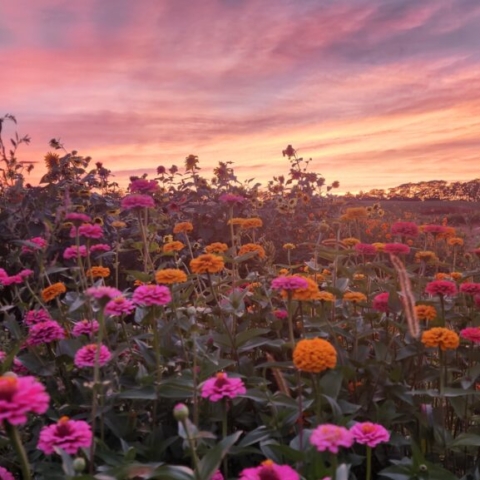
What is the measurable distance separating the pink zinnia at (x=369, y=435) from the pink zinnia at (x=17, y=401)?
0.74 metres

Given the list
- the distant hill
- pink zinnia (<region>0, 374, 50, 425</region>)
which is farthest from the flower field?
the distant hill

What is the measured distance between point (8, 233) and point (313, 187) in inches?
162

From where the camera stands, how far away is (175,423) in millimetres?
1997

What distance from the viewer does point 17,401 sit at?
1.03m

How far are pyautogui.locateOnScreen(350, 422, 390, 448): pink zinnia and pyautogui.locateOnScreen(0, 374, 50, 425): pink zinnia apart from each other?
2.44 feet

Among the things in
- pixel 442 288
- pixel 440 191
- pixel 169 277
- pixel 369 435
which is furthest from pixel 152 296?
pixel 440 191

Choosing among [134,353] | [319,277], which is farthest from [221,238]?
[134,353]

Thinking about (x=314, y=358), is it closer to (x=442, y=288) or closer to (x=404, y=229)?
(x=442, y=288)

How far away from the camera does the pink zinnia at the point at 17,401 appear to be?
3.33ft

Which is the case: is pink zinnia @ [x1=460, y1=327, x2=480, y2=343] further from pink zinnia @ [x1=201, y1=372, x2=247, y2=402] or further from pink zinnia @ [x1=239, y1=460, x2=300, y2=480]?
pink zinnia @ [x1=239, y1=460, x2=300, y2=480]

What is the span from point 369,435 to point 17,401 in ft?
2.65

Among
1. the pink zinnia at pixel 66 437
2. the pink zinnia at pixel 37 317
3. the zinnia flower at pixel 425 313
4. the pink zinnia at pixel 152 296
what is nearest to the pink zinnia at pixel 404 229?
the zinnia flower at pixel 425 313

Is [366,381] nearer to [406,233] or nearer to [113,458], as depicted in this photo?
[406,233]

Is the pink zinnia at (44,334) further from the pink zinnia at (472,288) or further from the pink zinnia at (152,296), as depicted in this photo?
the pink zinnia at (472,288)
